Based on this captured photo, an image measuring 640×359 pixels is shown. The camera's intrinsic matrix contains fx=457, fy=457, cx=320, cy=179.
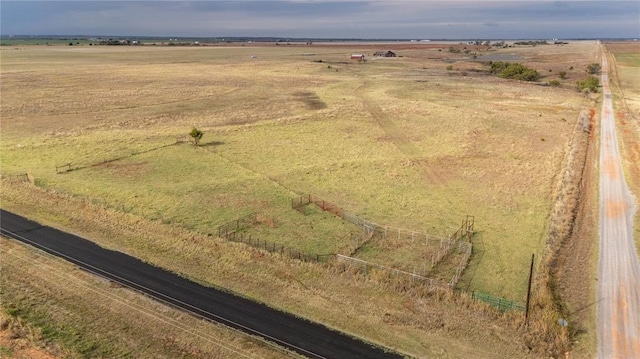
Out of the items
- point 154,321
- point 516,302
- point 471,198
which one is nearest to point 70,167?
point 154,321

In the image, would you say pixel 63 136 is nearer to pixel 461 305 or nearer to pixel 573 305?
pixel 461 305

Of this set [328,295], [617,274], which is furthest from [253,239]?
[617,274]

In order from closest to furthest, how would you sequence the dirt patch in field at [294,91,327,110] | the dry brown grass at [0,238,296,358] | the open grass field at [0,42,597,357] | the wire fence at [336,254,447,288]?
the dry brown grass at [0,238,296,358], the wire fence at [336,254,447,288], the open grass field at [0,42,597,357], the dirt patch in field at [294,91,327,110]

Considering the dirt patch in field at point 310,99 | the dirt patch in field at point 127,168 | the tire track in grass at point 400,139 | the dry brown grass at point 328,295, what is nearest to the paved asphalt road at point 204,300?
the dry brown grass at point 328,295

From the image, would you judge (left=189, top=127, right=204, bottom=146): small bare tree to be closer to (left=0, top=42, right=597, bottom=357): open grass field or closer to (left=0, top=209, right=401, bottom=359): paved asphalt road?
(left=0, top=42, right=597, bottom=357): open grass field

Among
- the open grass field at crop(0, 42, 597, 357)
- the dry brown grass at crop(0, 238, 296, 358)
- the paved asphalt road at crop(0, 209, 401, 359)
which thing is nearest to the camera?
the dry brown grass at crop(0, 238, 296, 358)

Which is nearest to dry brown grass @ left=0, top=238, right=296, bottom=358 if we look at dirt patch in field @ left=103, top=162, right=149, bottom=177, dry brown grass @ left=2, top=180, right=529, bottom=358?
dry brown grass @ left=2, top=180, right=529, bottom=358

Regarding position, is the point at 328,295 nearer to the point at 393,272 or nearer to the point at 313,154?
the point at 393,272
